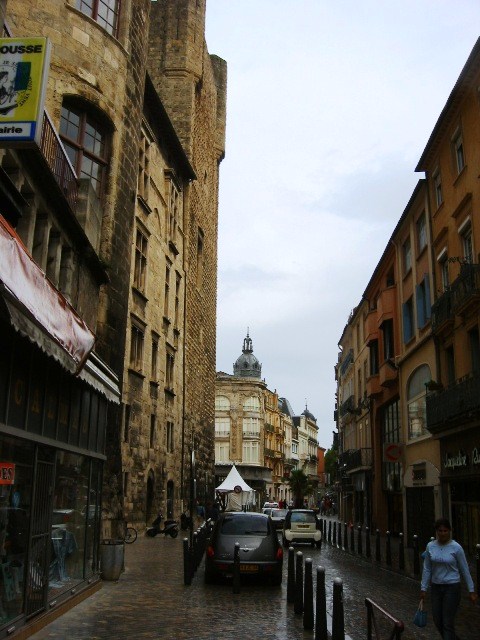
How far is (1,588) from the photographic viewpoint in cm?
715

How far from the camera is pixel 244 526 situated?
43.9 feet

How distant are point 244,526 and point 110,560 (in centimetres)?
267

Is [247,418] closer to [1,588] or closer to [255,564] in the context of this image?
[255,564]

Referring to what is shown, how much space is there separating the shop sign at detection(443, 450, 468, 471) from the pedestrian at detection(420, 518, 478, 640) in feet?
36.1

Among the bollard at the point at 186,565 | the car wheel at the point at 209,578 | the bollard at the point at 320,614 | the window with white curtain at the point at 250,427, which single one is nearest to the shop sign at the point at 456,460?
the car wheel at the point at 209,578

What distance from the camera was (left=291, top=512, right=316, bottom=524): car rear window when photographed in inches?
922

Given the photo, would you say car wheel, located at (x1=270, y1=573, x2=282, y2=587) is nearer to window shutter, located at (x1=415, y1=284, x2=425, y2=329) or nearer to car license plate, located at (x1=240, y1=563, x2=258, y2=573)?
car license plate, located at (x1=240, y1=563, x2=258, y2=573)

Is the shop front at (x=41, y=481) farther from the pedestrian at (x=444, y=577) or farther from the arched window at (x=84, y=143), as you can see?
the arched window at (x=84, y=143)

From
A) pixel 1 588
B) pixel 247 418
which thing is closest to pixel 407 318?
pixel 1 588

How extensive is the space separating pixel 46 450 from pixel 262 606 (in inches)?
170

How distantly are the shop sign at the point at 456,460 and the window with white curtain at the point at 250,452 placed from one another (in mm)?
62692

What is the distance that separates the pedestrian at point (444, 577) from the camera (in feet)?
22.7

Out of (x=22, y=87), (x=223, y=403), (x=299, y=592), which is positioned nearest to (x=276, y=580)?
(x=299, y=592)

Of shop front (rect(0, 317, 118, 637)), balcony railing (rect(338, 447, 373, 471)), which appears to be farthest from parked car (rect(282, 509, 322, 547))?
shop front (rect(0, 317, 118, 637))
